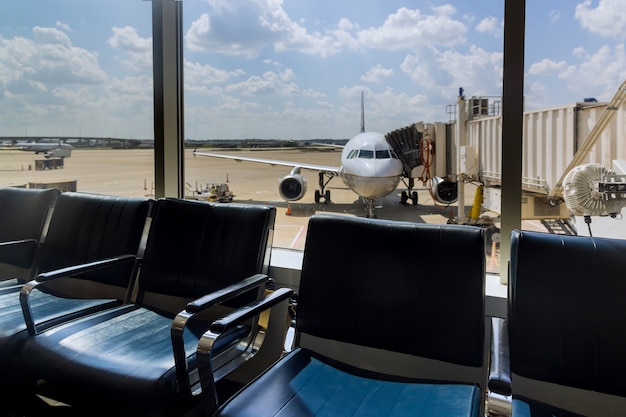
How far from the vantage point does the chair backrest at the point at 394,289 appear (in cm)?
114

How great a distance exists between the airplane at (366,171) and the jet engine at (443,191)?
1177 millimetres

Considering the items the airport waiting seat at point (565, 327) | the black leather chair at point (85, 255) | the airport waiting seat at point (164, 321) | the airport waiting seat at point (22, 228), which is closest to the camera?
the airport waiting seat at point (565, 327)

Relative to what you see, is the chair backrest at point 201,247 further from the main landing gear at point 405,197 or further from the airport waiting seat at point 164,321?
the main landing gear at point 405,197

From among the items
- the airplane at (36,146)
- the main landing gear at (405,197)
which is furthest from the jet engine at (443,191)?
the airplane at (36,146)

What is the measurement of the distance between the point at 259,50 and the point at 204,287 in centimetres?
221

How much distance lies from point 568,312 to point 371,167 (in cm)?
631

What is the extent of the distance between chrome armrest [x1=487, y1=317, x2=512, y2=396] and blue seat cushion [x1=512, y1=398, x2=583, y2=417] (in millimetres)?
110

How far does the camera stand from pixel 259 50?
314 cm

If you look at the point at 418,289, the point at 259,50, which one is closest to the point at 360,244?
the point at 418,289

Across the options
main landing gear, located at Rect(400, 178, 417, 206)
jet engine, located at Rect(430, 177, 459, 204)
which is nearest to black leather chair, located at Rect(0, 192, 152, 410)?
jet engine, located at Rect(430, 177, 459, 204)

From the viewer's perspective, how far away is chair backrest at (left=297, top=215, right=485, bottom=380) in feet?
3.75

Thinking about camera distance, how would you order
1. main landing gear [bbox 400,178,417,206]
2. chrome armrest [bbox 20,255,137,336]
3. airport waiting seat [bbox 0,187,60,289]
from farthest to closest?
main landing gear [bbox 400,178,417,206], airport waiting seat [bbox 0,187,60,289], chrome armrest [bbox 20,255,137,336]

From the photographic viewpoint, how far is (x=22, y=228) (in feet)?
6.79

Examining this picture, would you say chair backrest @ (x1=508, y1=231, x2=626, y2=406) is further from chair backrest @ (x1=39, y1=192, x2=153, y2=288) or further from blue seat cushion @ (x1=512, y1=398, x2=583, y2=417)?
chair backrest @ (x1=39, y1=192, x2=153, y2=288)
